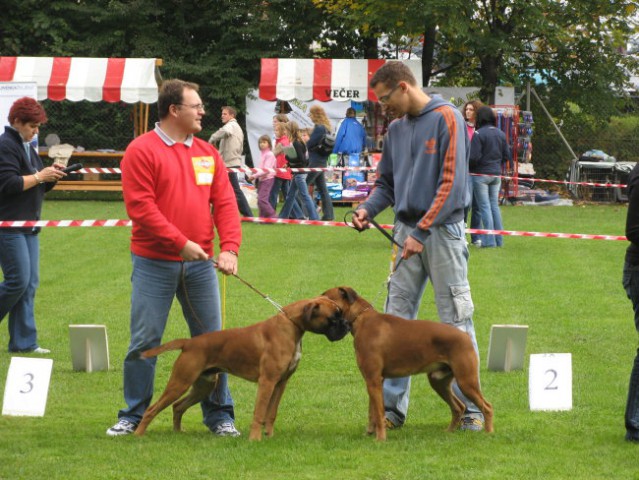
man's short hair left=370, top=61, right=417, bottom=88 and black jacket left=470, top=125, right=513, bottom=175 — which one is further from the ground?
man's short hair left=370, top=61, right=417, bottom=88

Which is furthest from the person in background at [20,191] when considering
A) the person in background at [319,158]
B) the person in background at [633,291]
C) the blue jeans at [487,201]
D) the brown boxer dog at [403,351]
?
the person in background at [319,158]

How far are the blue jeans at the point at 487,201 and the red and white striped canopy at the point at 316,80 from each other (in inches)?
291

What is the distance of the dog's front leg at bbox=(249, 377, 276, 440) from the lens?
554 centimetres

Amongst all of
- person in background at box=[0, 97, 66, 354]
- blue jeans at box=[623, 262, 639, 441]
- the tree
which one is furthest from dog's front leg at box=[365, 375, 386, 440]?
the tree

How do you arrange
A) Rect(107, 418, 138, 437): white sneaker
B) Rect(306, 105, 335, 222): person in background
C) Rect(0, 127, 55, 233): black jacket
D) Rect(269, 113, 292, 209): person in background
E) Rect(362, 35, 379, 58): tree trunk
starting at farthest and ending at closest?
Rect(362, 35, 379, 58): tree trunk < Rect(269, 113, 292, 209): person in background < Rect(306, 105, 335, 222): person in background < Rect(0, 127, 55, 233): black jacket < Rect(107, 418, 138, 437): white sneaker

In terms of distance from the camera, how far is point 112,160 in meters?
23.6

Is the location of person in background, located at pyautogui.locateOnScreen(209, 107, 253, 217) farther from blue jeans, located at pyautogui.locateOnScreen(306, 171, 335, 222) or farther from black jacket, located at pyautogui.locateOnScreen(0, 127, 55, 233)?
black jacket, located at pyautogui.locateOnScreen(0, 127, 55, 233)

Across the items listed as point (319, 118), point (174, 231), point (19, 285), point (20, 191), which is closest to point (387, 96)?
point (174, 231)

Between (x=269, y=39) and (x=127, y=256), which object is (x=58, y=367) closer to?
(x=127, y=256)

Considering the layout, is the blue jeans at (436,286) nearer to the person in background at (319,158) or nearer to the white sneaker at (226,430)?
the white sneaker at (226,430)

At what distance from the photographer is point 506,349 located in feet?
24.6

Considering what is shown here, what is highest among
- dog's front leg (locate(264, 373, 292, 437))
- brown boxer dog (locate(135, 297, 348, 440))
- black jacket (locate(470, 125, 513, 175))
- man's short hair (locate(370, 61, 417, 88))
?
man's short hair (locate(370, 61, 417, 88))

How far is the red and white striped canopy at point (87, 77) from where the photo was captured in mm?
21125

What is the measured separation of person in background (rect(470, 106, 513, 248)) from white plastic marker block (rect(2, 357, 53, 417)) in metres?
8.44
